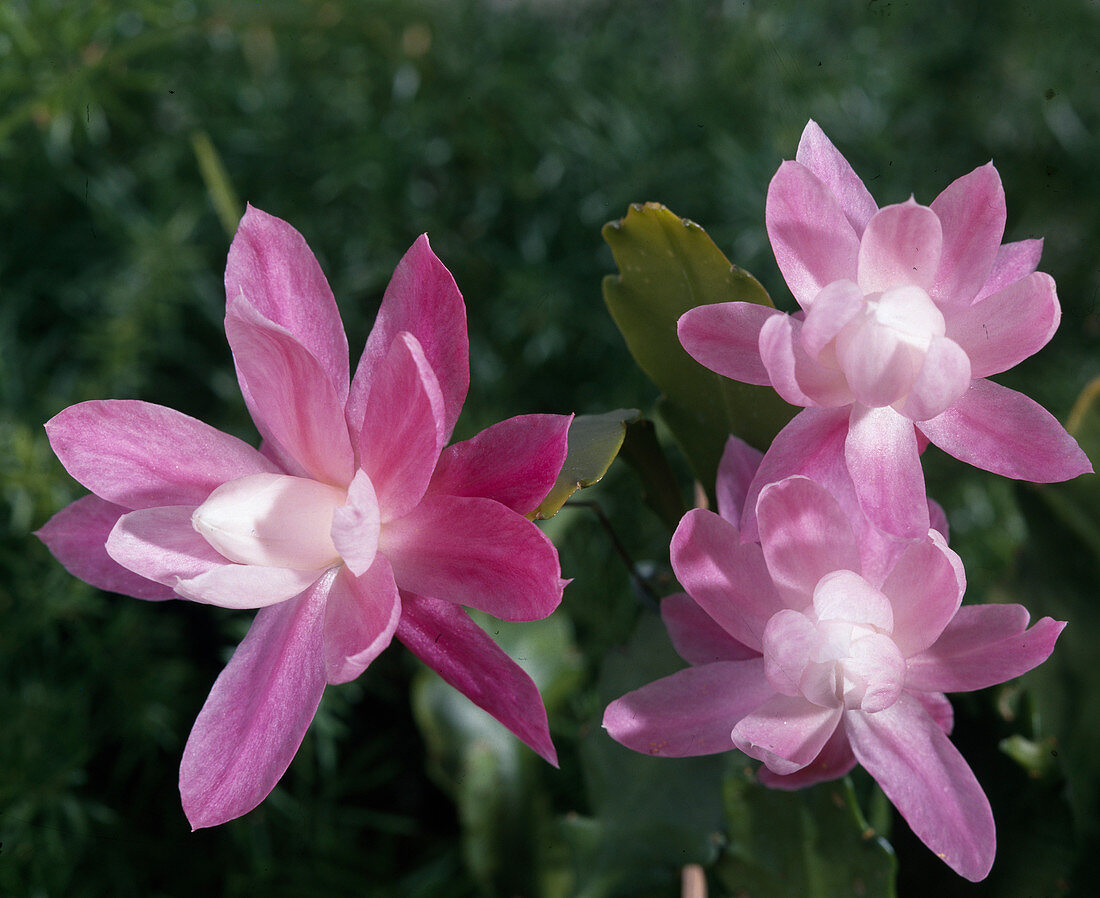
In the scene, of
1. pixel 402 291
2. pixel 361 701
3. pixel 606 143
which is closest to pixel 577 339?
pixel 606 143

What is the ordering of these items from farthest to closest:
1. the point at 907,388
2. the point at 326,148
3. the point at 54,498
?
the point at 326,148, the point at 54,498, the point at 907,388

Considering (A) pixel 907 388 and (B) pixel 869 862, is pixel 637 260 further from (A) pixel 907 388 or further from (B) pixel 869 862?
(B) pixel 869 862

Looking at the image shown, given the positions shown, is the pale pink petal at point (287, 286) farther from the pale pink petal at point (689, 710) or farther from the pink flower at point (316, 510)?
the pale pink petal at point (689, 710)

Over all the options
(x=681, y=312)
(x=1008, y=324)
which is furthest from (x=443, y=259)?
(x=1008, y=324)

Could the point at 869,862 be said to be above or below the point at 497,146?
below

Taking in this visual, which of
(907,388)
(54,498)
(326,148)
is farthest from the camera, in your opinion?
(326,148)

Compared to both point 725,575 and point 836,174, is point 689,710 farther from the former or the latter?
point 836,174
